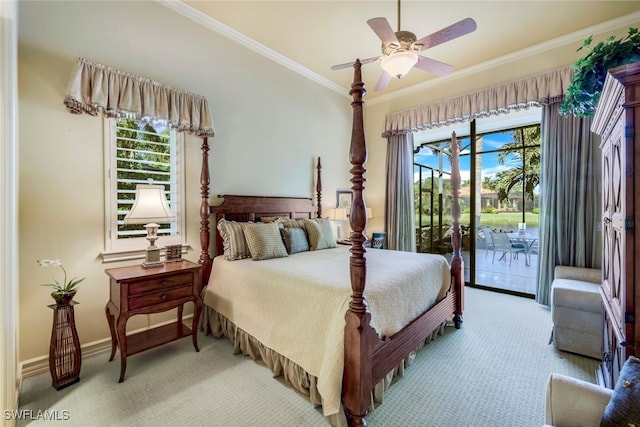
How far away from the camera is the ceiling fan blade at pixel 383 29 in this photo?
6.55 feet

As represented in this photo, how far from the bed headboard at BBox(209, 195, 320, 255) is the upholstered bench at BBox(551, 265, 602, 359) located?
9.83 ft

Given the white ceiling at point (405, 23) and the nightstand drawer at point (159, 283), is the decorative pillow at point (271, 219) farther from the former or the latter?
the white ceiling at point (405, 23)

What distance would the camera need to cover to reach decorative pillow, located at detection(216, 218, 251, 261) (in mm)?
2758

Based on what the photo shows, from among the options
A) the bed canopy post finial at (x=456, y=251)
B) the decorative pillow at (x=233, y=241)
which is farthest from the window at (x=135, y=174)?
the bed canopy post finial at (x=456, y=251)

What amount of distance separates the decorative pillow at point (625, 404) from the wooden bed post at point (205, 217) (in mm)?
2883

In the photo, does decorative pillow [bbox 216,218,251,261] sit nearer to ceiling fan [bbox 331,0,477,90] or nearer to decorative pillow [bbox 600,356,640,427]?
ceiling fan [bbox 331,0,477,90]

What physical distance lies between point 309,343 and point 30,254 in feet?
7.30

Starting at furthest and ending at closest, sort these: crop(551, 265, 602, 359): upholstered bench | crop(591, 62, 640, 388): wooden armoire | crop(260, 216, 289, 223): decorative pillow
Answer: crop(260, 216, 289, 223): decorative pillow → crop(551, 265, 602, 359): upholstered bench → crop(591, 62, 640, 388): wooden armoire

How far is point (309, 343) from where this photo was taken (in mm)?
1799

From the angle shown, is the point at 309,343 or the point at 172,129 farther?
the point at 172,129

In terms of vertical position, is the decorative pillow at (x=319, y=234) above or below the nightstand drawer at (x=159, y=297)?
above

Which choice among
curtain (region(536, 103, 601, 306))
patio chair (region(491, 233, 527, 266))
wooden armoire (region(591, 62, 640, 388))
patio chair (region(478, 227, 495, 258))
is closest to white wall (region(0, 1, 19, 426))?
wooden armoire (region(591, 62, 640, 388))

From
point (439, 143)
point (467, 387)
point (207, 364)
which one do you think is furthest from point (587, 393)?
point (439, 143)

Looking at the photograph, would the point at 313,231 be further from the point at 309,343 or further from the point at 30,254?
the point at 30,254
